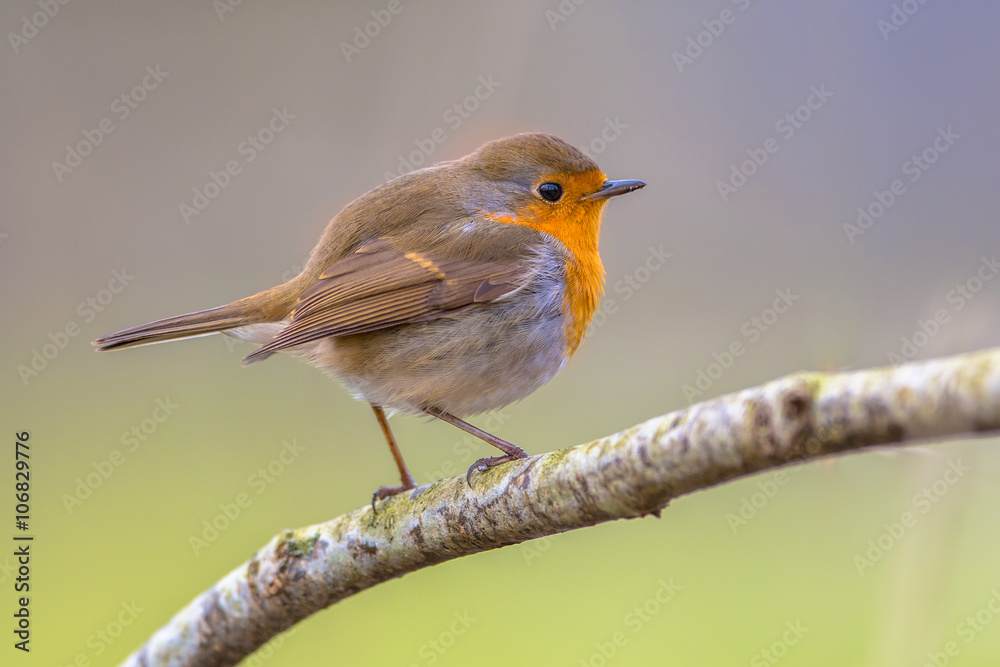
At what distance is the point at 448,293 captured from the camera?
3.23 meters

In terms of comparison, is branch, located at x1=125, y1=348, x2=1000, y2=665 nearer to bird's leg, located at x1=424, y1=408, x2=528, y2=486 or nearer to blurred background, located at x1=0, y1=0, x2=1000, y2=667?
bird's leg, located at x1=424, y1=408, x2=528, y2=486

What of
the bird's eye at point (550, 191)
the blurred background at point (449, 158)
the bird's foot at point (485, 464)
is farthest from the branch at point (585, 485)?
the blurred background at point (449, 158)

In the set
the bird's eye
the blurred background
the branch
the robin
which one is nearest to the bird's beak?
the robin

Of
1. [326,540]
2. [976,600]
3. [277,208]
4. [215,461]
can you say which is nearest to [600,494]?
[326,540]

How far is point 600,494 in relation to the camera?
6.03 ft

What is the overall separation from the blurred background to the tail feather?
5.68ft

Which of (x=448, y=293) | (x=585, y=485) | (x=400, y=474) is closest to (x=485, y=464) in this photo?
(x=585, y=485)

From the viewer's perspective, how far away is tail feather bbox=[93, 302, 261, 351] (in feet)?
11.0

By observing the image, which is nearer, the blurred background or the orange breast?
the orange breast

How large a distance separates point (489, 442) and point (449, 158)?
3358mm

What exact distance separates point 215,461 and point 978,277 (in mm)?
5184

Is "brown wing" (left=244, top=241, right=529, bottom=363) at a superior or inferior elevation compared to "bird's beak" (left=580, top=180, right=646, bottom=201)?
inferior

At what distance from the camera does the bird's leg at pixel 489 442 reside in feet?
8.08

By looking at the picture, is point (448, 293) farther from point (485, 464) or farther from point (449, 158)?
point (449, 158)
